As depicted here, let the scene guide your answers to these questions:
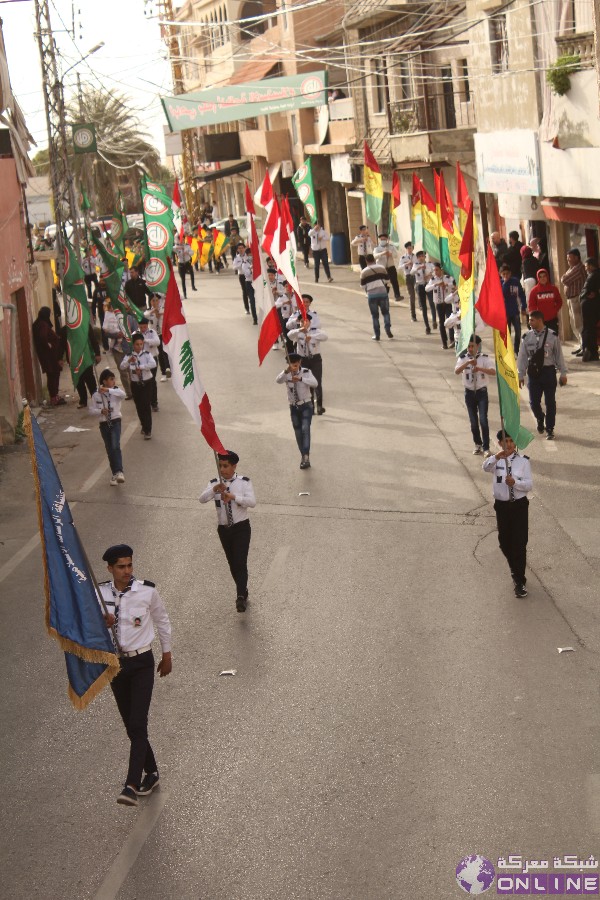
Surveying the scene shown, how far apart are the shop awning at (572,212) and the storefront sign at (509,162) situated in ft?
1.18

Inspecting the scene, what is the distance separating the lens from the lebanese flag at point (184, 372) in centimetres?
1214

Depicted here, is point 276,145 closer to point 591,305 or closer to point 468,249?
point 591,305

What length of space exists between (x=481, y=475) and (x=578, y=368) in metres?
6.42

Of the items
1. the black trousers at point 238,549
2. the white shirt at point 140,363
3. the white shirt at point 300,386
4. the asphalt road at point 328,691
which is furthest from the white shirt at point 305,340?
the black trousers at point 238,549

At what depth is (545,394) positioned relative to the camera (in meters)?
17.0

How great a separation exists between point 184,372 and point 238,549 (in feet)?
5.99

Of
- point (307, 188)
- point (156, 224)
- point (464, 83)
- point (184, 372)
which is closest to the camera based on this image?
point (184, 372)

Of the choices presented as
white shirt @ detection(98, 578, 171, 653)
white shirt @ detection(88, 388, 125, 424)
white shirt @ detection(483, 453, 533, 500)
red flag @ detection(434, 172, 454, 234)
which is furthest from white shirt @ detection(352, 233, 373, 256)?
white shirt @ detection(98, 578, 171, 653)

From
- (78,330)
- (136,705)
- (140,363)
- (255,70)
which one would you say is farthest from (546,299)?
(255,70)

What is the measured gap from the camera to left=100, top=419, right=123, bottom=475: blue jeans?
1698 cm

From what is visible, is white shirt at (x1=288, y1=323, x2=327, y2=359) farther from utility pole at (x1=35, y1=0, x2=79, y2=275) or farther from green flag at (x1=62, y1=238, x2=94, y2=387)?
utility pole at (x1=35, y1=0, x2=79, y2=275)

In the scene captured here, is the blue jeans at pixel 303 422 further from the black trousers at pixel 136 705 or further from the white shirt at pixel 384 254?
the white shirt at pixel 384 254

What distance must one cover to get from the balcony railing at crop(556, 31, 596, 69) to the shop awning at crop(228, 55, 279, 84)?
33132 mm

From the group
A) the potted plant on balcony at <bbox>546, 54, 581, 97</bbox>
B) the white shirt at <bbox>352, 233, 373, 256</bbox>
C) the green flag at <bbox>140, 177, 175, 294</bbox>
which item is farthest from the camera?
the white shirt at <bbox>352, 233, 373, 256</bbox>
